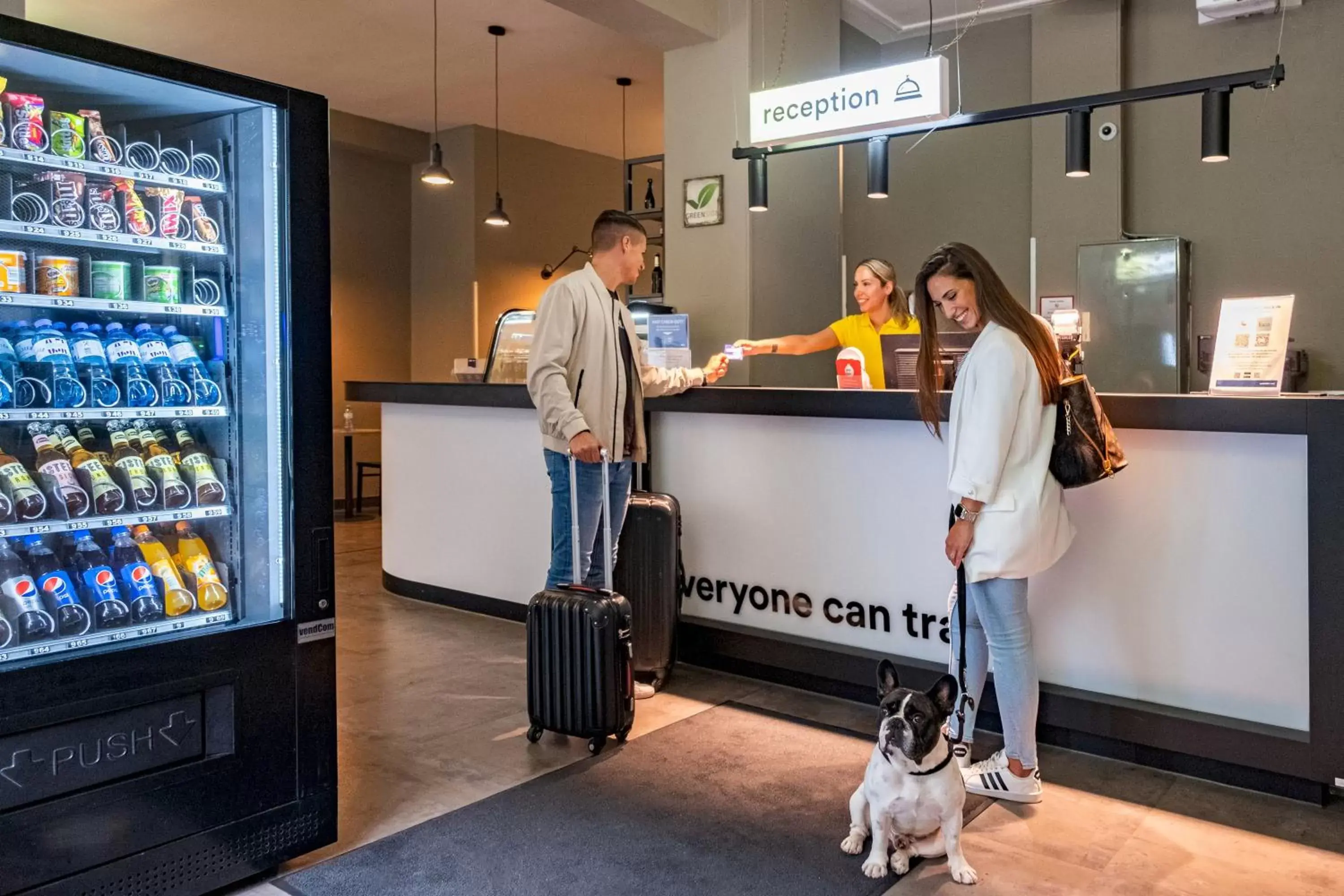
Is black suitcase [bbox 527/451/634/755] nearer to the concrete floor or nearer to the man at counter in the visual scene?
the concrete floor

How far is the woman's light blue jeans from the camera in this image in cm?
267

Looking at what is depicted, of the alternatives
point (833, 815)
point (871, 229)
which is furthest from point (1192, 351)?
point (833, 815)

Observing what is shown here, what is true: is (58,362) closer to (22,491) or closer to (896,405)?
(22,491)

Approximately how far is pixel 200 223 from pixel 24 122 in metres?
0.38

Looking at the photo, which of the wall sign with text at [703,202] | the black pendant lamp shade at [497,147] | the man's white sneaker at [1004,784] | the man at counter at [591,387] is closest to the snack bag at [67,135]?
the man at counter at [591,387]

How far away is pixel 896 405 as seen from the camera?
10.9 feet

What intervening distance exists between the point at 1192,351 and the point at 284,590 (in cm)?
523

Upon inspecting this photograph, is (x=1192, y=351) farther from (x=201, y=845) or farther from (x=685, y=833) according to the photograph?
(x=201, y=845)

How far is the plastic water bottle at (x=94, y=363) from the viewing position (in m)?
2.19

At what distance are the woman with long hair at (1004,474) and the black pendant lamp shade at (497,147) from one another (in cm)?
517

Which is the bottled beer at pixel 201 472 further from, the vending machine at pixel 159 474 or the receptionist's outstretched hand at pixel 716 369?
the receptionist's outstretched hand at pixel 716 369

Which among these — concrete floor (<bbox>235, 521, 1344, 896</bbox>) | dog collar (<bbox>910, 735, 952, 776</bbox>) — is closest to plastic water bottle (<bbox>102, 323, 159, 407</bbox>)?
concrete floor (<bbox>235, 521, 1344, 896</bbox>)

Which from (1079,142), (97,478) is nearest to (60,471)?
(97,478)

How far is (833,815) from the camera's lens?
8.61ft
